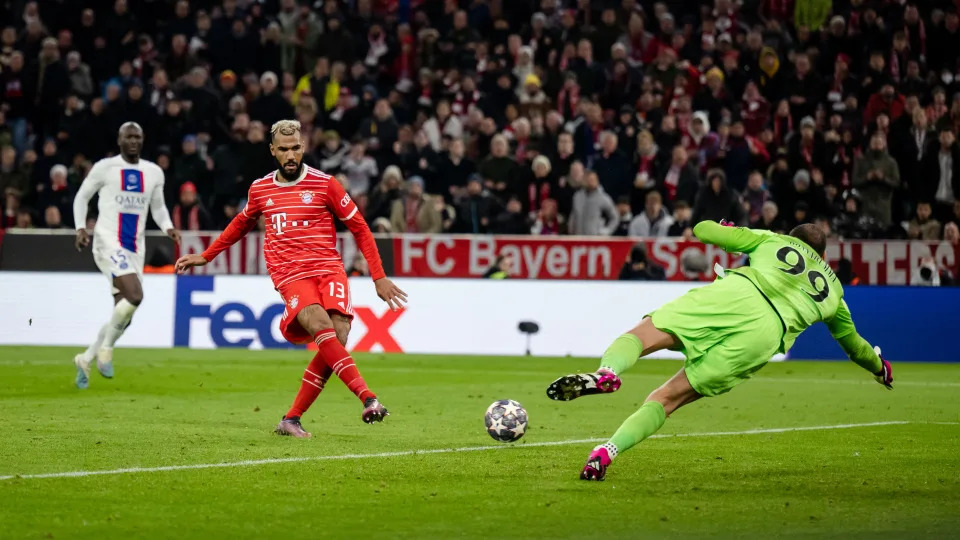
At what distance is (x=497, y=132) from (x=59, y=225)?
702 cm

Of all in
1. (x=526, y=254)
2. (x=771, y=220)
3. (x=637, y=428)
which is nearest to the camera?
(x=637, y=428)

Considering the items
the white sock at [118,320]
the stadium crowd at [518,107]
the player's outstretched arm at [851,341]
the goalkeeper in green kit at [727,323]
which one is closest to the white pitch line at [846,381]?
the stadium crowd at [518,107]

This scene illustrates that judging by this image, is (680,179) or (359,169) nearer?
(680,179)

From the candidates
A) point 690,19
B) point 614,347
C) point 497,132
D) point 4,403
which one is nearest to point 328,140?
point 497,132

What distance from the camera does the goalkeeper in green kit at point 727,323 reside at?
27.4ft

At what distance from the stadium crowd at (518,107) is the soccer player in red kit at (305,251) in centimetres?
1141

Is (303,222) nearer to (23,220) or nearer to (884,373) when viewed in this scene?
(884,373)

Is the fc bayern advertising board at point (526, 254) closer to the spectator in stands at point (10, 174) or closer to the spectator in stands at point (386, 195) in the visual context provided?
the spectator in stands at point (386, 195)

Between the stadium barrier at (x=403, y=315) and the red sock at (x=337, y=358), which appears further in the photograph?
the stadium barrier at (x=403, y=315)

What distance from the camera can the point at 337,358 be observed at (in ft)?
34.2

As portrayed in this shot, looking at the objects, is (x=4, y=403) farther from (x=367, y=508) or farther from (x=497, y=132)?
(x=497, y=132)

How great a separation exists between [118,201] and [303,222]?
4785 millimetres

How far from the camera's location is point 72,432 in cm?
1064

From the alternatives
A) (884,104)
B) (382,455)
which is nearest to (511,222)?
(884,104)
